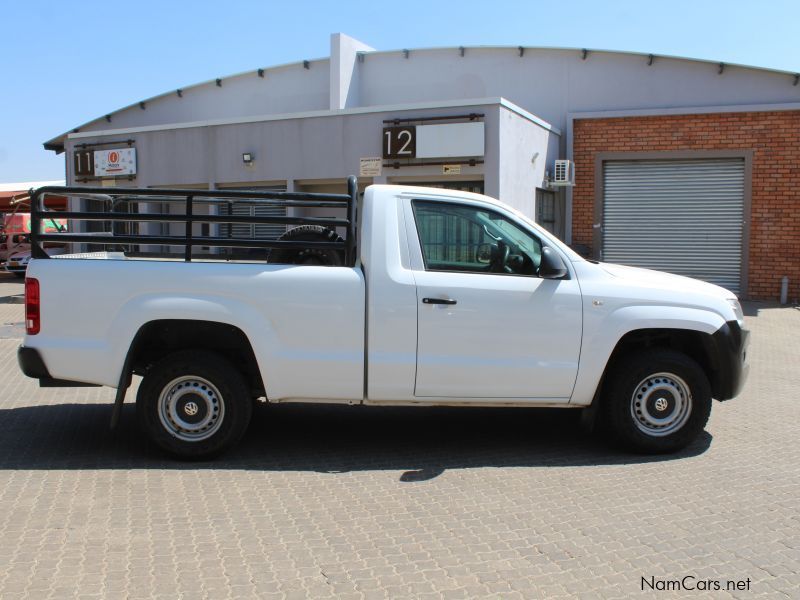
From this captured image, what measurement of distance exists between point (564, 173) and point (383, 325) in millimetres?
12649

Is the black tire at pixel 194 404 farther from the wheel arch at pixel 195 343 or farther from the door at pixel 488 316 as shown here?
the door at pixel 488 316

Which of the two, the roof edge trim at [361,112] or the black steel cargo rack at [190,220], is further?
the roof edge trim at [361,112]

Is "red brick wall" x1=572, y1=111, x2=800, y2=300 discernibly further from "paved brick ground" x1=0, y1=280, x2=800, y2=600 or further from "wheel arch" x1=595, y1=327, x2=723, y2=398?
"wheel arch" x1=595, y1=327, x2=723, y2=398

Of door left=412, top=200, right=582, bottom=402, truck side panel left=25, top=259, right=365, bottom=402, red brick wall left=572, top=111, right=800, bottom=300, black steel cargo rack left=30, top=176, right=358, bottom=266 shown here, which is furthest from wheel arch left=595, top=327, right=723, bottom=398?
red brick wall left=572, top=111, right=800, bottom=300

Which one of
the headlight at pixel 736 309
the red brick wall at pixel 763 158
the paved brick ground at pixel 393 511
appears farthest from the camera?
the red brick wall at pixel 763 158

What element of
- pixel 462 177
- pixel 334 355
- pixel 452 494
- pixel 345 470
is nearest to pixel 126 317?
pixel 334 355

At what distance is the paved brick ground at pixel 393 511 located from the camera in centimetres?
374

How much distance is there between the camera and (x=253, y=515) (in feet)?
14.9

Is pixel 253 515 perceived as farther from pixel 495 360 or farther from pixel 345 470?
pixel 495 360

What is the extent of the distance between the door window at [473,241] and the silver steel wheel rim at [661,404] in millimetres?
1246

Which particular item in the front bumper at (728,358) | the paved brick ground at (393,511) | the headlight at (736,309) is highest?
the headlight at (736,309)

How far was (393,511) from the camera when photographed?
463 centimetres

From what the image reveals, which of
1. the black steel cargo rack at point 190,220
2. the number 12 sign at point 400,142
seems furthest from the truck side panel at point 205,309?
the number 12 sign at point 400,142

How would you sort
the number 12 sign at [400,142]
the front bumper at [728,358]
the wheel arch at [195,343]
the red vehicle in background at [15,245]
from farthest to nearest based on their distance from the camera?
the red vehicle in background at [15,245] < the number 12 sign at [400,142] < the front bumper at [728,358] < the wheel arch at [195,343]
